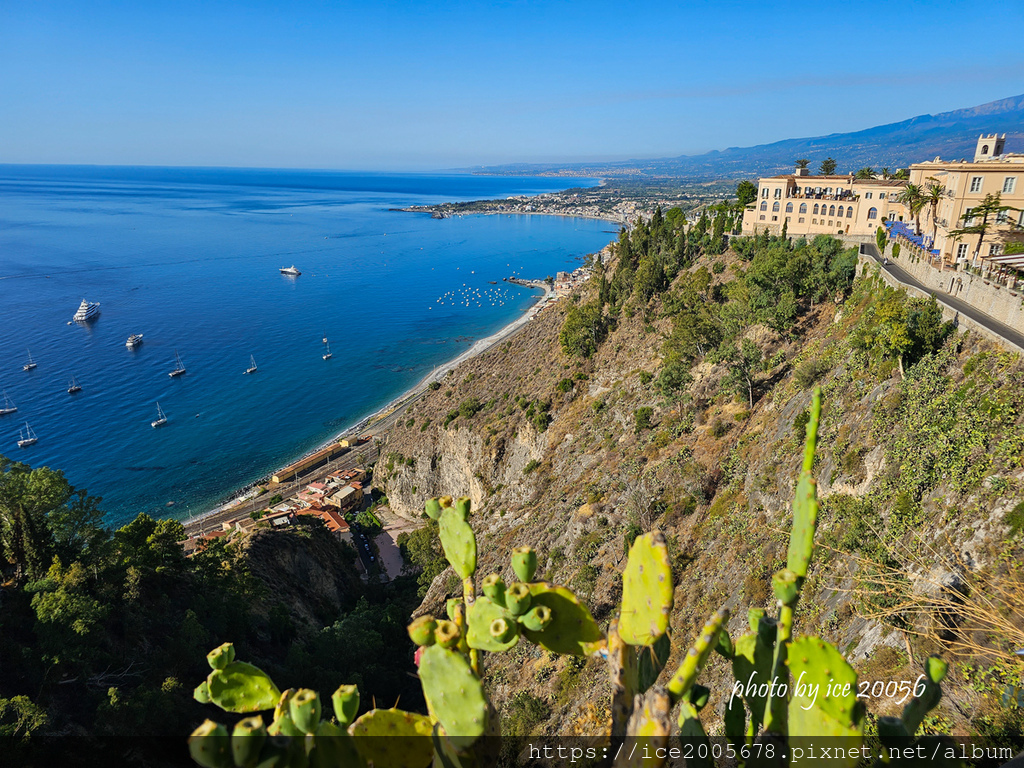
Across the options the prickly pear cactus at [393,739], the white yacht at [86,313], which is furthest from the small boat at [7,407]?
the prickly pear cactus at [393,739]

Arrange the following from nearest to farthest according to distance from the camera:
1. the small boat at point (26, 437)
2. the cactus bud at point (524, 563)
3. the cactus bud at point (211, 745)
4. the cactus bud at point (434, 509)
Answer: the cactus bud at point (211, 745)
the cactus bud at point (524, 563)
the cactus bud at point (434, 509)
the small boat at point (26, 437)

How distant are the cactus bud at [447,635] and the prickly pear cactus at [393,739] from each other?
112 cm

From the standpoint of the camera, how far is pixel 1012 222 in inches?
1235

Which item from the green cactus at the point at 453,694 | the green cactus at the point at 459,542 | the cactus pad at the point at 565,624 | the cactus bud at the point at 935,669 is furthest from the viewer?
the green cactus at the point at 459,542

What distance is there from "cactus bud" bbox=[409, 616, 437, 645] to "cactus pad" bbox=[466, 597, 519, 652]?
0.45 meters

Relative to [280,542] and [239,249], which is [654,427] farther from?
[239,249]

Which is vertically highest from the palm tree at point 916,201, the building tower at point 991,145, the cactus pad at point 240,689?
the building tower at point 991,145

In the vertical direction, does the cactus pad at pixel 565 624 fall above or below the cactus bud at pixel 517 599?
below

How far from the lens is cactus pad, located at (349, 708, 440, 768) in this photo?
5023 mm

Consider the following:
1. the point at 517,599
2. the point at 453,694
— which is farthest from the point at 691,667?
the point at 453,694

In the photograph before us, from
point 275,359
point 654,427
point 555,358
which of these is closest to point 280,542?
point 654,427

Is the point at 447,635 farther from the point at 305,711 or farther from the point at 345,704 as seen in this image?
the point at 305,711

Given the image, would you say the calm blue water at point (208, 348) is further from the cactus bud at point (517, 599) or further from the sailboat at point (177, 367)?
the cactus bud at point (517, 599)

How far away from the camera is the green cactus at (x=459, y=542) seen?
18.7 feet
